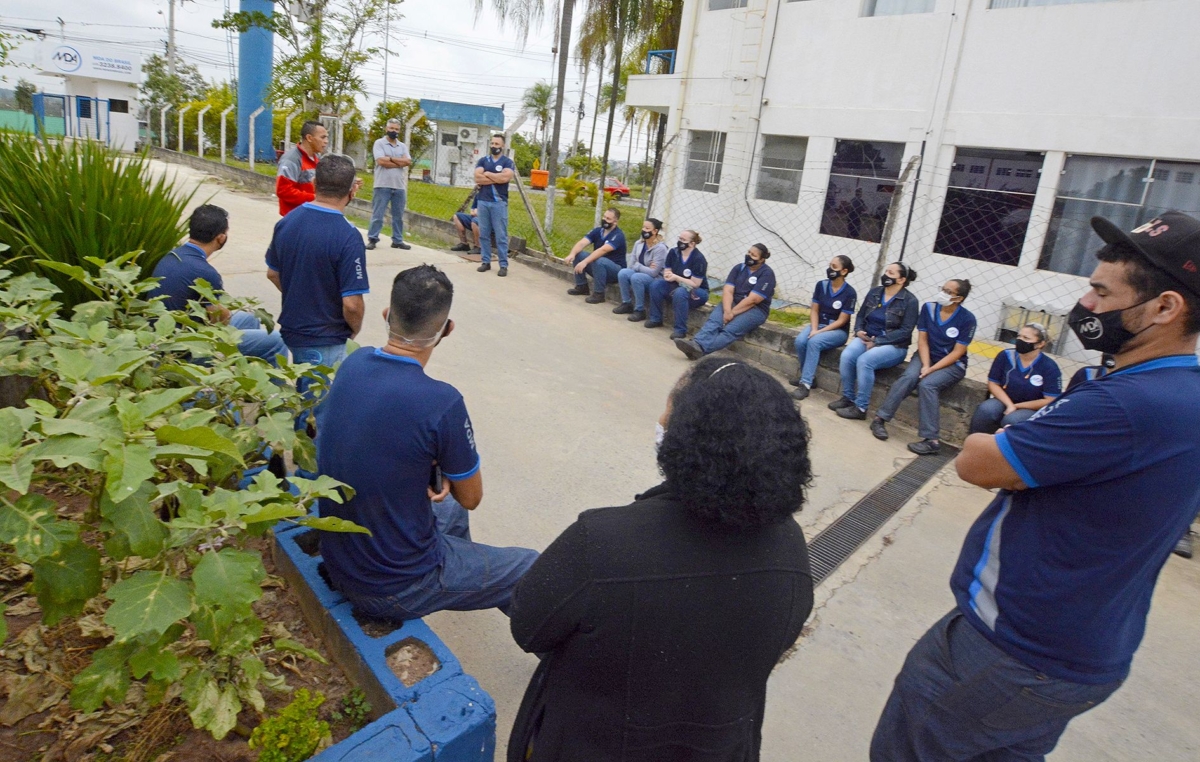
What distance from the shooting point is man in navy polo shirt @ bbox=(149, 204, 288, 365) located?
12.2 ft

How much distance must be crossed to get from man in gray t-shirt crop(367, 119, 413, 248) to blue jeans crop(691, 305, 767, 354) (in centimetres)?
451

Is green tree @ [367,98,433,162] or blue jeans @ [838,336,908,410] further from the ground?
green tree @ [367,98,433,162]

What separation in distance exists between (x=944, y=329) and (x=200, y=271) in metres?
5.35

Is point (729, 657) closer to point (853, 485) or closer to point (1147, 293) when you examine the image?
point (1147, 293)

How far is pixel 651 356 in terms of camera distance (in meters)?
7.23

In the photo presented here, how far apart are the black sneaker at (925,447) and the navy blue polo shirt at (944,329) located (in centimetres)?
71

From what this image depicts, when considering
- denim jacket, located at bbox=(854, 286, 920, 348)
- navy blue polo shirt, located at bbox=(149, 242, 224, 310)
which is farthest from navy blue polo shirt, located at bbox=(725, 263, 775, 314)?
navy blue polo shirt, located at bbox=(149, 242, 224, 310)

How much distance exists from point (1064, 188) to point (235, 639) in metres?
10.2

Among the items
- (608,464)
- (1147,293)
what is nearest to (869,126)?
(608,464)

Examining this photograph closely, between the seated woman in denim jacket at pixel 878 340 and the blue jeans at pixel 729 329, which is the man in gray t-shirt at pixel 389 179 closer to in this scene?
the blue jeans at pixel 729 329

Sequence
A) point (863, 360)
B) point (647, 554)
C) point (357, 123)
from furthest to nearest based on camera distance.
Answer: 1. point (357, 123)
2. point (863, 360)
3. point (647, 554)

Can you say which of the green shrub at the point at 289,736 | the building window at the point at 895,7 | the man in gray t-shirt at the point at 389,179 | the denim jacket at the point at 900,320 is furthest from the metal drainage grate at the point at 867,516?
the building window at the point at 895,7

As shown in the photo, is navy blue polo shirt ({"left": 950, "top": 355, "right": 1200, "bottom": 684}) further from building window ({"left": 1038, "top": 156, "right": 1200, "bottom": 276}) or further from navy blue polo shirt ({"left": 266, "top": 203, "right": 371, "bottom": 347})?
building window ({"left": 1038, "top": 156, "right": 1200, "bottom": 276})

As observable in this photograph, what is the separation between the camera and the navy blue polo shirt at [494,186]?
8.91 m
